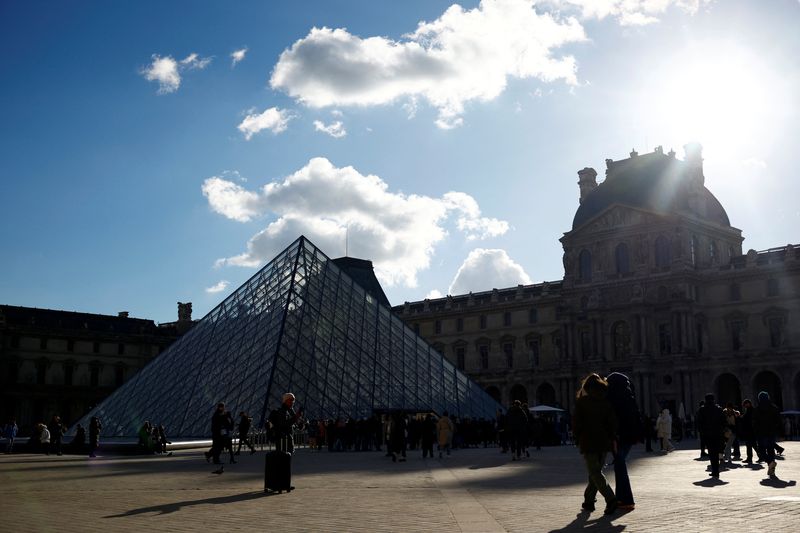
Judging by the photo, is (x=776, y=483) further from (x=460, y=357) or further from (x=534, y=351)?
(x=460, y=357)

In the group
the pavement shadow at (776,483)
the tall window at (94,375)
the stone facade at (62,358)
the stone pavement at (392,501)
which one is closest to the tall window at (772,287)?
the stone pavement at (392,501)

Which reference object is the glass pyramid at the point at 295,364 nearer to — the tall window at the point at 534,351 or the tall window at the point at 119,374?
the tall window at the point at 534,351

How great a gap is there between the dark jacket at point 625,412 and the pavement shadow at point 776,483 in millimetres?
3523

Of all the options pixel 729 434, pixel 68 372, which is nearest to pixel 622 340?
pixel 729 434

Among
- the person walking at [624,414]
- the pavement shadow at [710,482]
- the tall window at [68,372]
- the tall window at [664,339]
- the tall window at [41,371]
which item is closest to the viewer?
the person walking at [624,414]

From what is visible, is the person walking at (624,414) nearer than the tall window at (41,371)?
Yes

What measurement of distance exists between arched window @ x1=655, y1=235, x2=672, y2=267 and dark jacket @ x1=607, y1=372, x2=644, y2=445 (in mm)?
50458

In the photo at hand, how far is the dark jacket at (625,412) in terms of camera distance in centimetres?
902

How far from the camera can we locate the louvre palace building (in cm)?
5344

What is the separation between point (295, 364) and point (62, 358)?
47.8 metres

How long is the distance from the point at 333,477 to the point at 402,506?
210 inches

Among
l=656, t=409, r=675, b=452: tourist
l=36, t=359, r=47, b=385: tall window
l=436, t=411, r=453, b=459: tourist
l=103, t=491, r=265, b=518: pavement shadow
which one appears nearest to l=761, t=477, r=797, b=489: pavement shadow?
l=103, t=491, r=265, b=518: pavement shadow

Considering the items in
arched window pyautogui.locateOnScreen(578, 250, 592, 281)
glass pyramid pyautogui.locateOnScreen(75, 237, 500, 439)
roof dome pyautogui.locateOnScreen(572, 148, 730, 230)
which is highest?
roof dome pyautogui.locateOnScreen(572, 148, 730, 230)

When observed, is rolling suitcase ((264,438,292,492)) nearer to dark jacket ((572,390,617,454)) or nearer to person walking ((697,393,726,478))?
dark jacket ((572,390,617,454))
